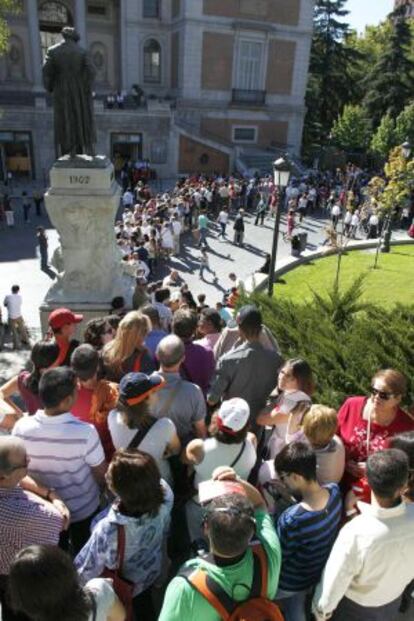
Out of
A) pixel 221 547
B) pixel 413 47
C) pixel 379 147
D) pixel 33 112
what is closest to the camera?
pixel 221 547

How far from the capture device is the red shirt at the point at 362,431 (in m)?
3.63

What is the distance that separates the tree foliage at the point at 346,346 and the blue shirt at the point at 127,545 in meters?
2.85

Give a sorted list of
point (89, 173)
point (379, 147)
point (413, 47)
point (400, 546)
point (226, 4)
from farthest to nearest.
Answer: point (413, 47) → point (379, 147) → point (226, 4) → point (89, 173) → point (400, 546)

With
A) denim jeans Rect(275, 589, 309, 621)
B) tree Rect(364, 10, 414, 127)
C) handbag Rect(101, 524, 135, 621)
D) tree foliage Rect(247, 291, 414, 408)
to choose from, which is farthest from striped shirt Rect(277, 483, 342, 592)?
tree Rect(364, 10, 414, 127)

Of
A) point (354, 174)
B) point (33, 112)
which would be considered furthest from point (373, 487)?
point (33, 112)

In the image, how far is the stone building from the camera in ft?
102

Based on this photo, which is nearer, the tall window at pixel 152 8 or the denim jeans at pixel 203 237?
the denim jeans at pixel 203 237

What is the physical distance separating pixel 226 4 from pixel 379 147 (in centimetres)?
1396

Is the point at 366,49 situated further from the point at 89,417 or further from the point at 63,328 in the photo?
the point at 89,417

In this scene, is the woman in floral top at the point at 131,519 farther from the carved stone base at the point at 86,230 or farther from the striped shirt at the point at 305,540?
the carved stone base at the point at 86,230

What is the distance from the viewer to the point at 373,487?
106 inches

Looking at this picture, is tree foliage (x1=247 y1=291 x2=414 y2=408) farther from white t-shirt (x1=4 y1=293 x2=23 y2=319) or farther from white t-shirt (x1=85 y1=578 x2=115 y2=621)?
white t-shirt (x1=4 y1=293 x2=23 y2=319)

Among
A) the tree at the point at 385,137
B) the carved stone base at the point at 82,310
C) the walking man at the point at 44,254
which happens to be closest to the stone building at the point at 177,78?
the tree at the point at 385,137

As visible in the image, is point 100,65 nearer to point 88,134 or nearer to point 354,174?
point 354,174
